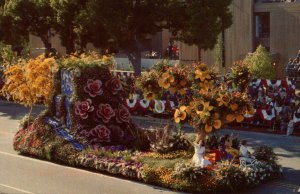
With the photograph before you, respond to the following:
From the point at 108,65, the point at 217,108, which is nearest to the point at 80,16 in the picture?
the point at 108,65

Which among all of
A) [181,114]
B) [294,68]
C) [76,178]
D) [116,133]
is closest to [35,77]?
[116,133]

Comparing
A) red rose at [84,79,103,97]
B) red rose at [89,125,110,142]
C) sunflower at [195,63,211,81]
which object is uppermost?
sunflower at [195,63,211,81]

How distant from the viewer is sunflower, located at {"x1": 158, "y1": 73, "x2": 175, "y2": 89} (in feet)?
59.8

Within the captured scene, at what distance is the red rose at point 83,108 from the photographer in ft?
64.7

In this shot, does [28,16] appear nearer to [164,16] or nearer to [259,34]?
[164,16]

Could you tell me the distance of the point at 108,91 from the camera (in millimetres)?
20297

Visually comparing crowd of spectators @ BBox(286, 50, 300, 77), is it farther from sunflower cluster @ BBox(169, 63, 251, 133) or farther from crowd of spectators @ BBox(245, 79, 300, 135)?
sunflower cluster @ BBox(169, 63, 251, 133)

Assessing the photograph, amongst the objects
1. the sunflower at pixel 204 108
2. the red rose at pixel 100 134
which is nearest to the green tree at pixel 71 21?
the red rose at pixel 100 134

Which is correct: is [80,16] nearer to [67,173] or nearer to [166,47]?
[67,173]

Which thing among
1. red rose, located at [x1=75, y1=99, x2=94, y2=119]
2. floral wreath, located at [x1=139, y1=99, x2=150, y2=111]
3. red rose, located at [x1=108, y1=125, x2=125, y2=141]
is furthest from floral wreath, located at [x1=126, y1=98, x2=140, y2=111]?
red rose, located at [x1=75, y1=99, x2=94, y2=119]

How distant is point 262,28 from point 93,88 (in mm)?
24924

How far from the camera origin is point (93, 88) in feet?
65.2

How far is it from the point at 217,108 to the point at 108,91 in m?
5.28

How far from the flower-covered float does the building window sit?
75.0 ft
